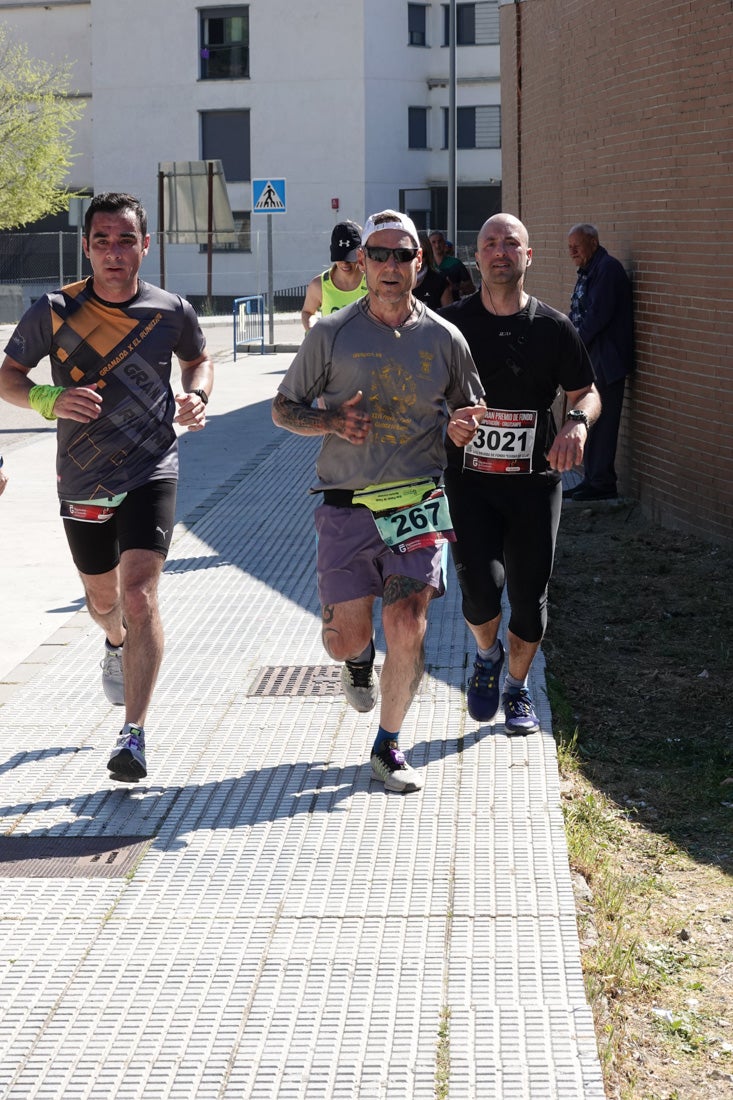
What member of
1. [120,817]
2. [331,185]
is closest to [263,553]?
[120,817]

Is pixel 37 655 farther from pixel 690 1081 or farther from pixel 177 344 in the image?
pixel 690 1081

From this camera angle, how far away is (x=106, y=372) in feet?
19.0

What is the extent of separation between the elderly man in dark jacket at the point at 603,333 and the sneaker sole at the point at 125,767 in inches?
265

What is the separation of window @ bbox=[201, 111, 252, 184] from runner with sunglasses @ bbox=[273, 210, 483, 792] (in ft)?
158

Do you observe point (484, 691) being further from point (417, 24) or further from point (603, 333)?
point (417, 24)

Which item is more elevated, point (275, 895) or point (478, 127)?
point (478, 127)

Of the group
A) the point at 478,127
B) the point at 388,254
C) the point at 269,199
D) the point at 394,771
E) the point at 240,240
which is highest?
the point at 478,127

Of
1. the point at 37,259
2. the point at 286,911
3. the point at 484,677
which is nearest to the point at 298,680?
the point at 484,677

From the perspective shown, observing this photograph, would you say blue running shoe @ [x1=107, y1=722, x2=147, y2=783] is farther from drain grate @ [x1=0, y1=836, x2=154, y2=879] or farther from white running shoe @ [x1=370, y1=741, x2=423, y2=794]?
white running shoe @ [x1=370, y1=741, x2=423, y2=794]

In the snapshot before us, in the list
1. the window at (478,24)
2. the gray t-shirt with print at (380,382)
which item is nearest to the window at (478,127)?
the window at (478,24)

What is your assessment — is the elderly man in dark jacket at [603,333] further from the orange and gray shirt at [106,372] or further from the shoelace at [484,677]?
the orange and gray shirt at [106,372]

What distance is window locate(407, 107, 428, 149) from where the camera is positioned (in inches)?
2084

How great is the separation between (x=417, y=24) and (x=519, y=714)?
50.1 meters

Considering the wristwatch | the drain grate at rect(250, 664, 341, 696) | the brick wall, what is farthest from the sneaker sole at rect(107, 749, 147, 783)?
the brick wall
